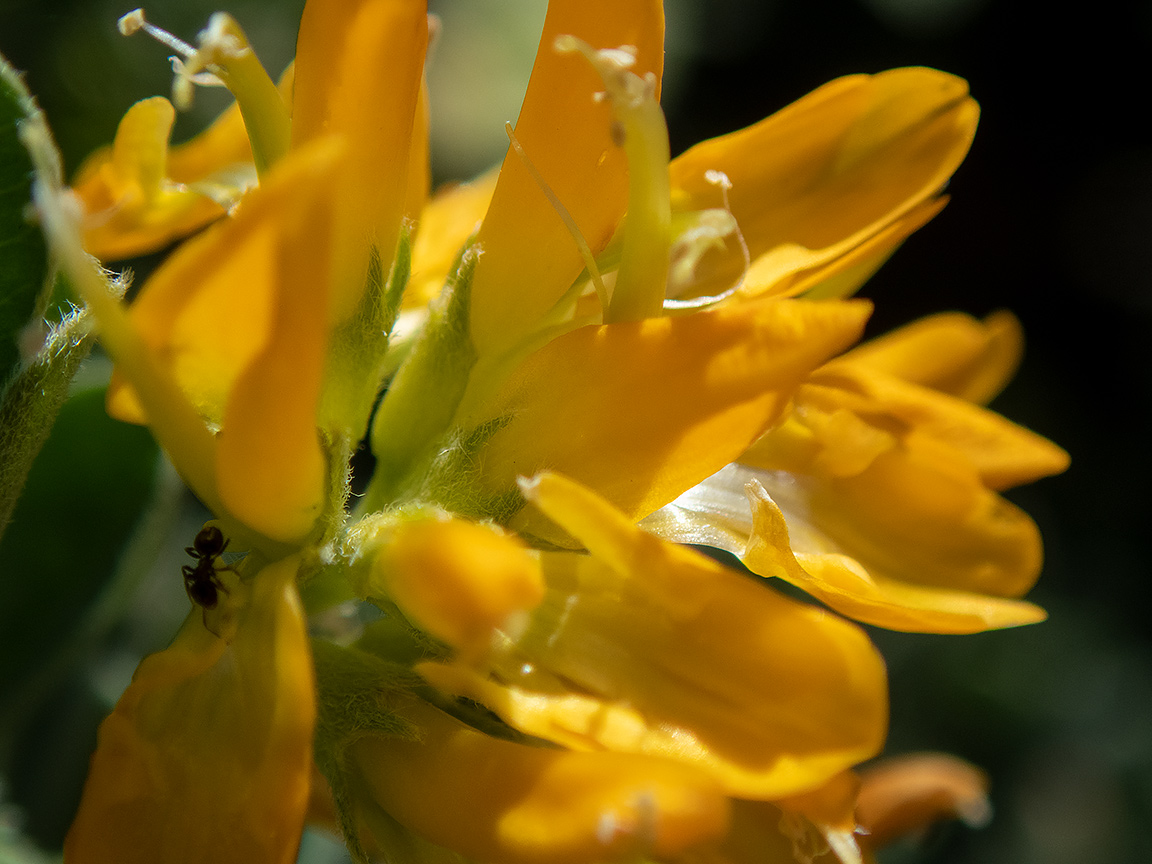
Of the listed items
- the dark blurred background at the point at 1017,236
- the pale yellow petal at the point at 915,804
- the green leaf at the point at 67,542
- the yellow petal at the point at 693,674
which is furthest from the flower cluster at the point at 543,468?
the dark blurred background at the point at 1017,236

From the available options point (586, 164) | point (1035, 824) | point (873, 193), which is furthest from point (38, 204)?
point (1035, 824)

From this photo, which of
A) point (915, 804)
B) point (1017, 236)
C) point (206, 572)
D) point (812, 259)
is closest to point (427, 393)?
point (206, 572)

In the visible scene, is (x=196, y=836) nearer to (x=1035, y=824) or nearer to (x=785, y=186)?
(x=785, y=186)

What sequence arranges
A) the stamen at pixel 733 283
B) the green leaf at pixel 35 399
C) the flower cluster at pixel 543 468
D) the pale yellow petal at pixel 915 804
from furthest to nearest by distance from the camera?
1. the pale yellow petal at pixel 915 804
2. the stamen at pixel 733 283
3. the green leaf at pixel 35 399
4. the flower cluster at pixel 543 468

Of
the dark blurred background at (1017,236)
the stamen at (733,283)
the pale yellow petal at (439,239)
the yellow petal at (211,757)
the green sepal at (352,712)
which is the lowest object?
the dark blurred background at (1017,236)

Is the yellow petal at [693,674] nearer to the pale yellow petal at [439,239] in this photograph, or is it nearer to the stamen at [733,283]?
the stamen at [733,283]

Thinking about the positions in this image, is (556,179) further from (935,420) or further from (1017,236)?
(1017,236)
